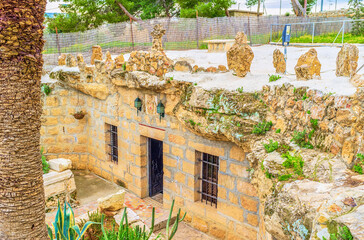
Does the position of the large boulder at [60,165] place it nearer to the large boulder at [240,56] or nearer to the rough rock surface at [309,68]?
the large boulder at [240,56]

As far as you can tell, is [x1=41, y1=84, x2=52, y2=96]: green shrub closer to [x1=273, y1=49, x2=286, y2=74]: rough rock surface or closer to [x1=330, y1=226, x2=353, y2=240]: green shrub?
[x1=273, y1=49, x2=286, y2=74]: rough rock surface

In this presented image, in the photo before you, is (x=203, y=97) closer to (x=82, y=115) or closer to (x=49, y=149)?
(x=82, y=115)

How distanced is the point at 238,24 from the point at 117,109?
7.77 metres

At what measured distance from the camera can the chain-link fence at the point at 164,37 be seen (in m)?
12.2

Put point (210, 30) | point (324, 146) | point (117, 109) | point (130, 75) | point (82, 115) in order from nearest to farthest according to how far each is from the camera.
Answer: point (324, 146)
point (130, 75)
point (117, 109)
point (82, 115)
point (210, 30)

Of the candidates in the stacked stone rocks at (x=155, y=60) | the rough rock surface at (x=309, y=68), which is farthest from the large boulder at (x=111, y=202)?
the rough rock surface at (x=309, y=68)

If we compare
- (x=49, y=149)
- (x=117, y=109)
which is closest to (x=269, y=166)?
(x=117, y=109)

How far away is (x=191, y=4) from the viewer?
18.4 m

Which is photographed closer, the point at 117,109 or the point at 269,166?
the point at 269,166

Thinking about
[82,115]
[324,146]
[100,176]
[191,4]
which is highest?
[191,4]

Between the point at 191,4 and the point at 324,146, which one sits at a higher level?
the point at 191,4

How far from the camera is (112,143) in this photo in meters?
9.05

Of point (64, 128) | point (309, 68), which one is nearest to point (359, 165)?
point (309, 68)

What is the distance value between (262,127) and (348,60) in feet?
4.63
